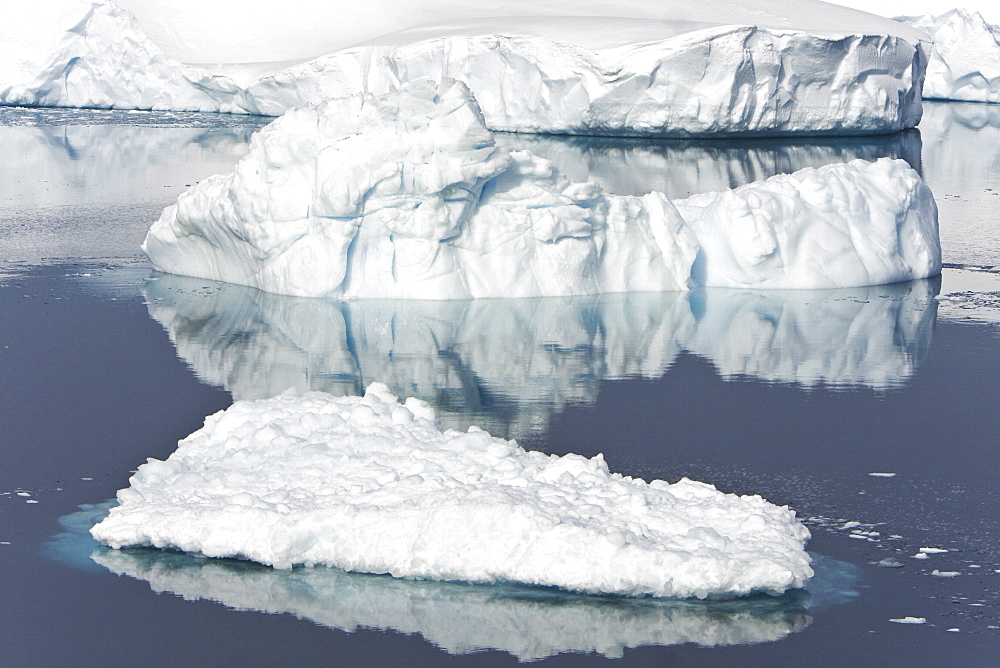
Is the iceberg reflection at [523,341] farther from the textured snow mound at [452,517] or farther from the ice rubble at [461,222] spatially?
the textured snow mound at [452,517]

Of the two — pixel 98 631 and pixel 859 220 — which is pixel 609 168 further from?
pixel 98 631

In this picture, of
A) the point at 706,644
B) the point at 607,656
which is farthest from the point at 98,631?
the point at 706,644

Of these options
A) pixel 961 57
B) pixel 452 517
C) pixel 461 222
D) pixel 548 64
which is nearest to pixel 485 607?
pixel 452 517

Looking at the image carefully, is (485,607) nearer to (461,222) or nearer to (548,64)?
(461,222)

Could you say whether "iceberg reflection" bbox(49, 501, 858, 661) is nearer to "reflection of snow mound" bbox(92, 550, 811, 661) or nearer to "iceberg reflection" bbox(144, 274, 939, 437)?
"reflection of snow mound" bbox(92, 550, 811, 661)

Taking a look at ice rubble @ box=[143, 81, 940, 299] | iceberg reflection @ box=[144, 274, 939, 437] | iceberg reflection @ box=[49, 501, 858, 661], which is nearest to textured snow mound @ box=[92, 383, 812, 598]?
iceberg reflection @ box=[49, 501, 858, 661]
